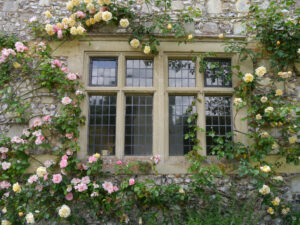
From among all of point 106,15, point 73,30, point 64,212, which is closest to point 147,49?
point 106,15

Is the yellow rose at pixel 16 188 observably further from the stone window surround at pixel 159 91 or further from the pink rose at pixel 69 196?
the stone window surround at pixel 159 91

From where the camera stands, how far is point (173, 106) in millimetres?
4121

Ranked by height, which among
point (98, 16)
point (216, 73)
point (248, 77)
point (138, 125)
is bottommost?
point (138, 125)

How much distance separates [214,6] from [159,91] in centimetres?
166

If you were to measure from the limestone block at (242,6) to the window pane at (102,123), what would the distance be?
2462 mm

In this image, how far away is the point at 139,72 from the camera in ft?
13.8

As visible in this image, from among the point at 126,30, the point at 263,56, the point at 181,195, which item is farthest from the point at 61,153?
the point at 263,56

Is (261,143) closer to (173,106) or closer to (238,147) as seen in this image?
(238,147)

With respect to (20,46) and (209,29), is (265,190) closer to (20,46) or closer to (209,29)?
(209,29)

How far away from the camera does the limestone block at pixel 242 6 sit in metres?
4.21

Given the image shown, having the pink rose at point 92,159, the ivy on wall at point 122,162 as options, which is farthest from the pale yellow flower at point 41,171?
the pink rose at point 92,159

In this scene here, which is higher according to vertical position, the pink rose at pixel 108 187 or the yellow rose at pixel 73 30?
the yellow rose at pixel 73 30

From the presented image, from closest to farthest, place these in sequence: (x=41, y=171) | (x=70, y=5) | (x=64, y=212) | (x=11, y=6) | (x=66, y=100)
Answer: (x=64, y=212)
(x=41, y=171)
(x=66, y=100)
(x=70, y=5)
(x=11, y=6)

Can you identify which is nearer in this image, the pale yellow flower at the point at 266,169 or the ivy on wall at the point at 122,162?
the pale yellow flower at the point at 266,169
